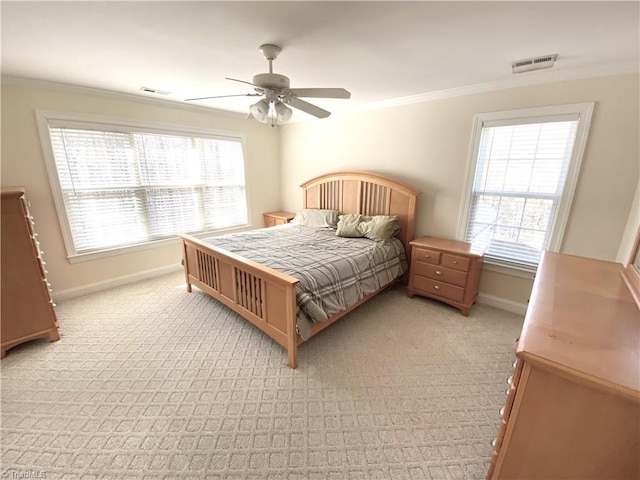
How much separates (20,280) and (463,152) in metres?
4.38

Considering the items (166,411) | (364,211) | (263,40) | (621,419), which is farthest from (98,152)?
(621,419)

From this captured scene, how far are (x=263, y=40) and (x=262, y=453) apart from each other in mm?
2639

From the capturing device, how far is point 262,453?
146 centimetres

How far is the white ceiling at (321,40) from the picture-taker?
1.48 meters

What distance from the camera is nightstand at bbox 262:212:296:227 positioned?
183 inches

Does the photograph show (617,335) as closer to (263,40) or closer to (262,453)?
(262,453)

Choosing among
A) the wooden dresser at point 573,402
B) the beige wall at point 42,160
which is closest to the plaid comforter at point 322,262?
the wooden dresser at point 573,402

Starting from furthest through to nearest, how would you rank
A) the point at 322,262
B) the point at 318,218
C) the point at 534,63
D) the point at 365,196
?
the point at 318,218 < the point at 365,196 < the point at 322,262 < the point at 534,63

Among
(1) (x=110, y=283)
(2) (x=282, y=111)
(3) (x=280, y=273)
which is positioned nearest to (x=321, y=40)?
(2) (x=282, y=111)

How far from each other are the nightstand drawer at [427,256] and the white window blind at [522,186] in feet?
1.79

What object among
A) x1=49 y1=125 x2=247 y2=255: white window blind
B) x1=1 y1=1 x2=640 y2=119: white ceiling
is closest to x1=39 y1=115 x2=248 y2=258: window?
x1=49 y1=125 x2=247 y2=255: white window blind

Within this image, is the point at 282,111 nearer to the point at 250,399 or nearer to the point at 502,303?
the point at 250,399

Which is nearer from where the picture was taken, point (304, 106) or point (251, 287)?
point (304, 106)

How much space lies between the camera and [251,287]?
2.37 meters
